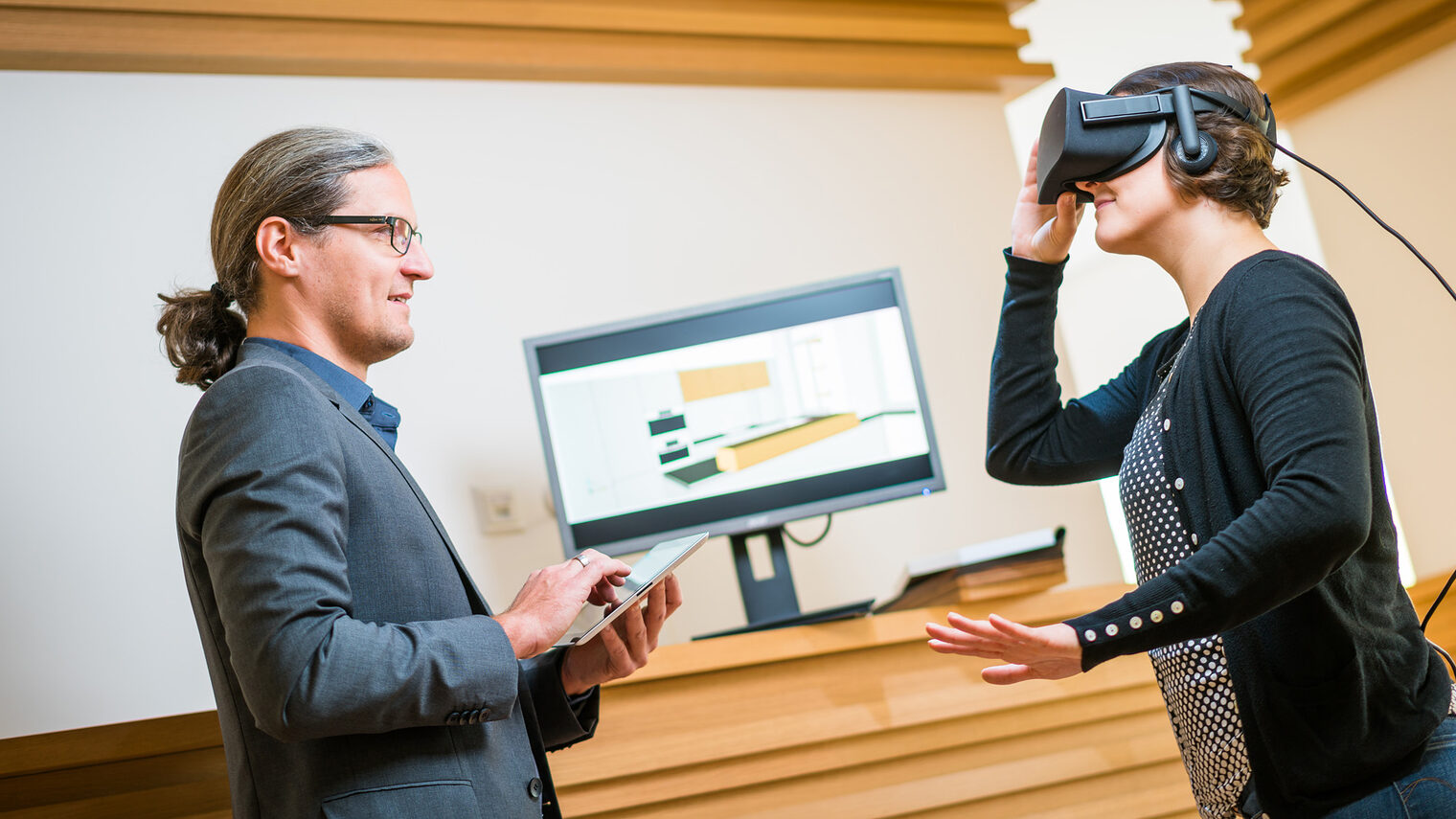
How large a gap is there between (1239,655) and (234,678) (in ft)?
3.45

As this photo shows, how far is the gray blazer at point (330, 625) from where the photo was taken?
1.03 meters

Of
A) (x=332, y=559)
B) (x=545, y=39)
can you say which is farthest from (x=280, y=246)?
(x=545, y=39)

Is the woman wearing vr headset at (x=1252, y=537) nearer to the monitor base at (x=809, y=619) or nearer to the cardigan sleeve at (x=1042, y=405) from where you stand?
the cardigan sleeve at (x=1042, y=405)

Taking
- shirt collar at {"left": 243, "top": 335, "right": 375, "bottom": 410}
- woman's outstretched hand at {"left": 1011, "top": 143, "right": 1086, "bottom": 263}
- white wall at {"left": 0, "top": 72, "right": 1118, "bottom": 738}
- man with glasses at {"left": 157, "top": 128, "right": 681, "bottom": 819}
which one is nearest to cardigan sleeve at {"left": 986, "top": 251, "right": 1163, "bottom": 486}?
woman's outstretched hand at {"left": 1011, "top": 143, "right": 1086, "bottom": 263}

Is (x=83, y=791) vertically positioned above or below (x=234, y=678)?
below

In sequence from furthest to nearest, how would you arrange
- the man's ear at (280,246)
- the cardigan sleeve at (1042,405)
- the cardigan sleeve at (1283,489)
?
the cardigan sleeve at (1042,405) < the man's ear at (280,246) < the cardigan sleeve at (1283,489)

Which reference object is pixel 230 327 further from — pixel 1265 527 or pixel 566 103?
pixel 566 103

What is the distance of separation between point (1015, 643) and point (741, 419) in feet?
4.42

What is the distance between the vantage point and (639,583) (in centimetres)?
132

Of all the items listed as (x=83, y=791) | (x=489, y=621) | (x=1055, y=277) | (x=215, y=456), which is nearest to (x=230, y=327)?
(x=215, y=456)

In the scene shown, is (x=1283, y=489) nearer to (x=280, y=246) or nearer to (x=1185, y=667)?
(x=1185, y=667)

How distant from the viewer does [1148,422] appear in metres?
1.32

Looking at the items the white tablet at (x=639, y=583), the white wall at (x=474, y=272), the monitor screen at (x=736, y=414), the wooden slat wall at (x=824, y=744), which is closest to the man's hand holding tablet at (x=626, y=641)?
the white tablet at (x=639, y=583)

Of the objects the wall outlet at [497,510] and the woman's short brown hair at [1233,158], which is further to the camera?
the wall outlet at [497,510]
